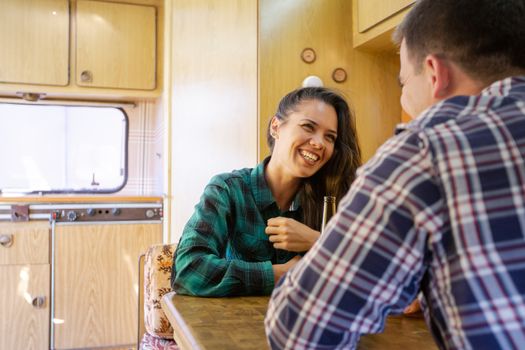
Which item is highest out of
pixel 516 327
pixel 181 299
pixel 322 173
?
pixel 322 173

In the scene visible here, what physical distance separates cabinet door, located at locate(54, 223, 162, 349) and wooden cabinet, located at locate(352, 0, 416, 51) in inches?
69.5

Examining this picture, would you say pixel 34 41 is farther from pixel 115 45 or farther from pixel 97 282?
pixel 97 282

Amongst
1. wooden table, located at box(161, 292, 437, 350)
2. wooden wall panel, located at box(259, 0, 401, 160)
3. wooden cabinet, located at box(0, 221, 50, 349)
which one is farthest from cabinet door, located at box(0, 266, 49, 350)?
wooden table, located at box(161, 292, 437, 350)

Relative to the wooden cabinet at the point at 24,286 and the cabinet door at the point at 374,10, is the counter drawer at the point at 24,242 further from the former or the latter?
the cabinet door at the point at 374,10

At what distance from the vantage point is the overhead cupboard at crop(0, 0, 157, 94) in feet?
10.8

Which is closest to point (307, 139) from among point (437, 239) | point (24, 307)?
point (437, 239)

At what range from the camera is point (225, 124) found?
111 inches

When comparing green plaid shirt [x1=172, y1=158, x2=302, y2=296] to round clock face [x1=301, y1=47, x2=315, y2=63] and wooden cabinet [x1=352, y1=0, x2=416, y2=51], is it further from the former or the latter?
round clock face [x1=301, y1=47, x2=315, y2=63]

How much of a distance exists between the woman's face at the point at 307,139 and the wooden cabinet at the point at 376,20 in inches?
45.2

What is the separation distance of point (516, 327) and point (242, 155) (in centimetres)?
240

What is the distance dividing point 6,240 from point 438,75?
2918mm

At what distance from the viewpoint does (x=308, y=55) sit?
300 centimetres

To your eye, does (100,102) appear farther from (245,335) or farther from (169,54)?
(245,335)

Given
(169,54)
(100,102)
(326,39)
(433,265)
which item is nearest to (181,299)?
(433,265)
